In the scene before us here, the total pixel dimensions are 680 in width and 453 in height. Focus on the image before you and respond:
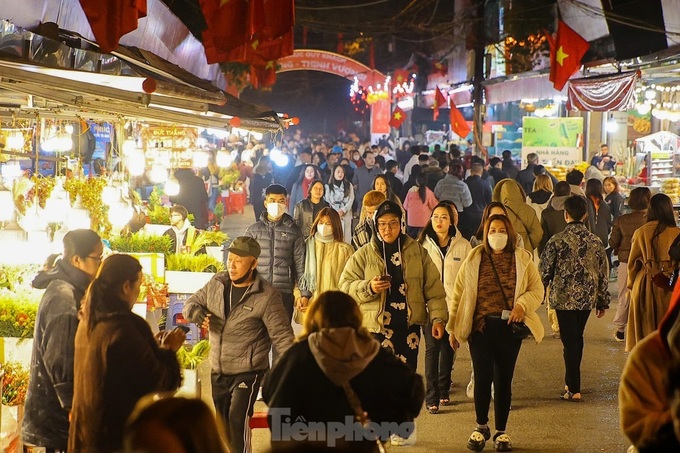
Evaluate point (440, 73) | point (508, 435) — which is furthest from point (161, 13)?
point (440, 73)

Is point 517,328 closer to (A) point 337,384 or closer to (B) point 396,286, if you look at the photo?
(B) point 396,286

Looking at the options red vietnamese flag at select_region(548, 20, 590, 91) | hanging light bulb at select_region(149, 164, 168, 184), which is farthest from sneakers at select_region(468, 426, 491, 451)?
red vietnamese flag at select_region(548, 20, 590, 91)

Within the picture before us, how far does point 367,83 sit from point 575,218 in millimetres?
23470

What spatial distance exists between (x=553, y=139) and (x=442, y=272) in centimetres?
1316

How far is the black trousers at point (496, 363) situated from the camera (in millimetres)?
7844

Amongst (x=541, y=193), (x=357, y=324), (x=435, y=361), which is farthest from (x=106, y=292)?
(x=541, y=193)

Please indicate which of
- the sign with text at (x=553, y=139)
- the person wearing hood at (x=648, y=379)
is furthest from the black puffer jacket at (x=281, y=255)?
the sign with text at (x=553, y=139)

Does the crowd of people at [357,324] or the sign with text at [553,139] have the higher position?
the sign with text at [553,139]

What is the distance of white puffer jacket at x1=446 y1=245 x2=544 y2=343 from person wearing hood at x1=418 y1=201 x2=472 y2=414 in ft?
3.49

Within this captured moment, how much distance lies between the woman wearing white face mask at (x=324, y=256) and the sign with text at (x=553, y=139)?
42.6 feet

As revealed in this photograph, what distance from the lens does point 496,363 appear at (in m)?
7.89

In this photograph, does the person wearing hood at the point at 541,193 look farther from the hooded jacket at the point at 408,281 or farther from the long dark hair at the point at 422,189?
the hooded jacket at the point at 408,281

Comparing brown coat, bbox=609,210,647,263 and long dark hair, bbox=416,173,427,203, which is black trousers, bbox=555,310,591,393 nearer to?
brown coat, bbox=609,210,647,263

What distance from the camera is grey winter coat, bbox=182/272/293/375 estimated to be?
21.8 feet
